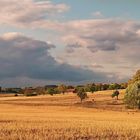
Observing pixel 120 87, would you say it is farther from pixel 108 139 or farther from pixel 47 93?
pixel 108 139

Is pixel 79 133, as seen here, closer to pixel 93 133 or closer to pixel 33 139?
pixel 93 133

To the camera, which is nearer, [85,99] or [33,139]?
[33,139]

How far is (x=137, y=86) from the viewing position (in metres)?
94.4

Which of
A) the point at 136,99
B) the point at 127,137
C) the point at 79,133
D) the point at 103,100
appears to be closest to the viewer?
the point at 127,137

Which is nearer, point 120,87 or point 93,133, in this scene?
point 93,133

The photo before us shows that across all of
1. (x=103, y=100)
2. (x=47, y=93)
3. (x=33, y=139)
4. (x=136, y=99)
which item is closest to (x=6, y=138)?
(x=33, y=139)

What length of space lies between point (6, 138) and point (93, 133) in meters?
6.80

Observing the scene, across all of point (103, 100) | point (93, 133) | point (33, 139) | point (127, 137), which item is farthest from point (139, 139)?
point (103, 100)

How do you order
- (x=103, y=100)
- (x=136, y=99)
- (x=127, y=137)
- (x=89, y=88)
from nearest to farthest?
(x=127, y=137)
(x=136, y=99)
(x=103, y=100)
(x=89, y=88)

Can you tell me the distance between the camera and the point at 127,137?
98.1ft

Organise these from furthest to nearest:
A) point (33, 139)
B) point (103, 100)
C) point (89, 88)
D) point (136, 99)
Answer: point (89, 88), point (103, 100), point (136, 99), point (33, 139)

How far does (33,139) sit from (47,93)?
162m

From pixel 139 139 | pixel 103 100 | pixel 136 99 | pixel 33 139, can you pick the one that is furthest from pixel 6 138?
pixel 103 100

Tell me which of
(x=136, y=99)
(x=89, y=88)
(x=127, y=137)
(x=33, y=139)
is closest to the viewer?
(x=33, y=139)
